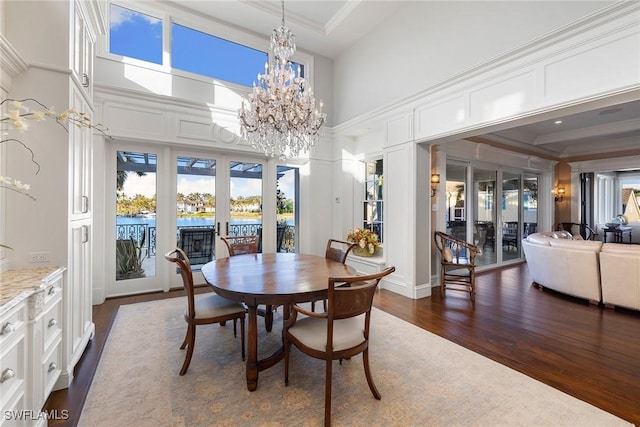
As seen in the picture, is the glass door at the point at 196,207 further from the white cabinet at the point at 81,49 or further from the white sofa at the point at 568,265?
the white sofa at the point at 568,265

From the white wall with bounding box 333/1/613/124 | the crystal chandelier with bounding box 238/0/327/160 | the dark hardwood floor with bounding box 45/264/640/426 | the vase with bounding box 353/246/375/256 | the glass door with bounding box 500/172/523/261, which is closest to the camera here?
the dark hardwood floor with bounding box 45/264/640/426

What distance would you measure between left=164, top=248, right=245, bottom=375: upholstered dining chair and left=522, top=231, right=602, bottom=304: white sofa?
15.1ft

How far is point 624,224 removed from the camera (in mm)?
8852

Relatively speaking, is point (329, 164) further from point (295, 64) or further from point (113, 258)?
point (113, 258)

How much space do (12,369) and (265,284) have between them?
1.35 meters

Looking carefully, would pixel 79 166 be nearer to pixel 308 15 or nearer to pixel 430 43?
pixel 308 15

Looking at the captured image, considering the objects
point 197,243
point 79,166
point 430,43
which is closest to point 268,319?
point 79,166

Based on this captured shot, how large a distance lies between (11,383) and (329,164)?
5136mm

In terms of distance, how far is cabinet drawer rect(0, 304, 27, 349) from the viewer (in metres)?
1.25

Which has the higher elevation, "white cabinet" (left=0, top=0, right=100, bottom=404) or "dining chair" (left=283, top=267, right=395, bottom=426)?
"white cabinet" (left=0, top=0, right=100, bottom=404)

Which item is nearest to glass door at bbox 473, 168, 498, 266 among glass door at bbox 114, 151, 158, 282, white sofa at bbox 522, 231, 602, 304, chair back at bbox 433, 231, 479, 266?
white sofa at bbox 522, 231, 602, 304

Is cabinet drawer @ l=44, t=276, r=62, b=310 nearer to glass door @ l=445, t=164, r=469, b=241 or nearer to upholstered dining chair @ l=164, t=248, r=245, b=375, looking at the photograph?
upholstered dining chair @ l=164, t=248, r=245, b=375

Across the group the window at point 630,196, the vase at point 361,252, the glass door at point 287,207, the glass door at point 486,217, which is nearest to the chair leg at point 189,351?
the glass door at point 287,207

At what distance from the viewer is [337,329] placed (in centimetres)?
192
